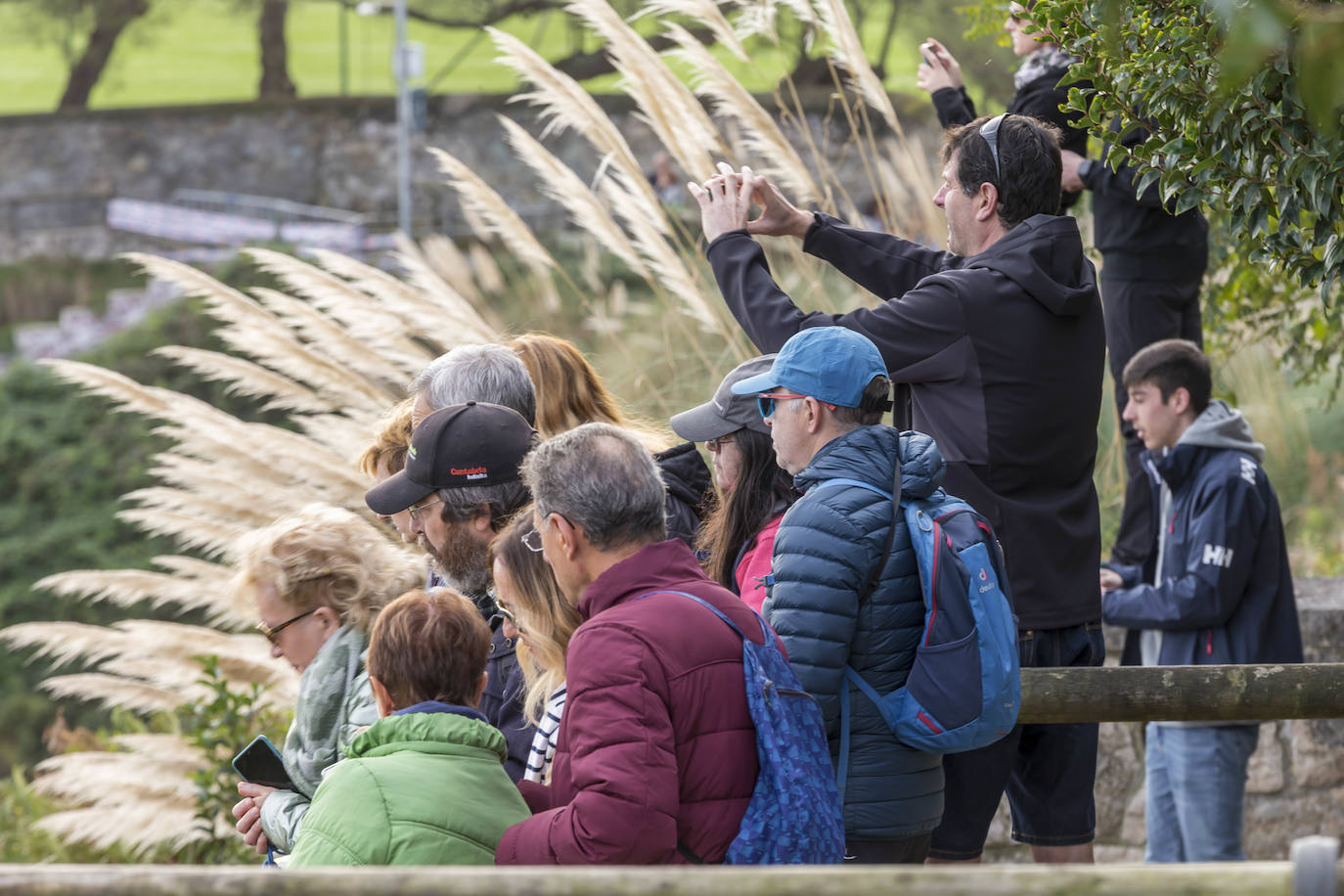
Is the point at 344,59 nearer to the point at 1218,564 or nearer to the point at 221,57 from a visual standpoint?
the point at 221,57

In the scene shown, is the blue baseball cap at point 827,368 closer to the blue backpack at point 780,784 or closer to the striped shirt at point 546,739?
the blue backpack at point 780,784

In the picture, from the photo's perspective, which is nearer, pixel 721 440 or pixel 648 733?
pixel 648 733

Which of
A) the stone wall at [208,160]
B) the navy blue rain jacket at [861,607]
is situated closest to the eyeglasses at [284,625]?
the navy blue rain jacket at [861,607]

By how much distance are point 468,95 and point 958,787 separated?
18632mm

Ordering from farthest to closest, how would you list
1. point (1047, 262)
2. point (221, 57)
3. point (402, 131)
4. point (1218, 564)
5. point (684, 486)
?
point (221, 57) < point (402, 131) < point (1218, 564) < point (684, 486) < point (1047, 262)

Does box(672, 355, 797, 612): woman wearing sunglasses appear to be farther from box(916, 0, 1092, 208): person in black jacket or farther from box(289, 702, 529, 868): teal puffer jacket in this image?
box(916, 0, 1092, 208): person in black jacket

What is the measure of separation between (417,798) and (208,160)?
20.9 metres

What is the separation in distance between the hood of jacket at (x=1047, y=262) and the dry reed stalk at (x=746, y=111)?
1.49m

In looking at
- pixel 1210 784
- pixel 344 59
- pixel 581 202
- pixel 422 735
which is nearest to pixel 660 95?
pixel 581 202

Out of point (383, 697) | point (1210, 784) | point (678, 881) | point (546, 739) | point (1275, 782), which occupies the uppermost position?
point (678, 881)

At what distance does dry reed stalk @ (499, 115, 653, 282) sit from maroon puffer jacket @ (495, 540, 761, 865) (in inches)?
102

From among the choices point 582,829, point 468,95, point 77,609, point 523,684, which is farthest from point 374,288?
point 468,95

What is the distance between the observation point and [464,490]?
2.80 m

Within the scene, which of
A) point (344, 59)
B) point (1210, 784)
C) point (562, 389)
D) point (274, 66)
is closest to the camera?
point (562, 389)
